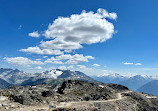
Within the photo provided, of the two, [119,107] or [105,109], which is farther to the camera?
[119,107]

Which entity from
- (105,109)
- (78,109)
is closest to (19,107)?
(78,109)

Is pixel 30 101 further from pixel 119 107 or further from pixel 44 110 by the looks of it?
pixel 119 107

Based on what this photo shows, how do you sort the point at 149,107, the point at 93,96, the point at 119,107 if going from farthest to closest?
the point at 149,107 < the point at 93,96 < the point at 119,107

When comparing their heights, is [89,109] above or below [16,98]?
below

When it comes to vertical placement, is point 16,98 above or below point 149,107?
above

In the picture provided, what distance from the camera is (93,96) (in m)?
93.5

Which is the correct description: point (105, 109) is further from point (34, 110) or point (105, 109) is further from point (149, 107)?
point (149, 107)

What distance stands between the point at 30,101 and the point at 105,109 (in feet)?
122

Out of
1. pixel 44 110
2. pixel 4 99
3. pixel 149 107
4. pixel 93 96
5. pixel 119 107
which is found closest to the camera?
pixel 44 110

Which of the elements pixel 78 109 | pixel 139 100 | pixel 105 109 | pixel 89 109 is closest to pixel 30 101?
pixel 78 109

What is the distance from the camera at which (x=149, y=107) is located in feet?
378

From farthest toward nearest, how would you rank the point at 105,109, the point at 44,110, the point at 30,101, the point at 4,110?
the point at 105,109 → the point at 30,101 → the point at 44,110 → the point at 4,110

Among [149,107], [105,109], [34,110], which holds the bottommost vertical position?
[149,107]

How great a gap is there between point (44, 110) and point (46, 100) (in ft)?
50.7
